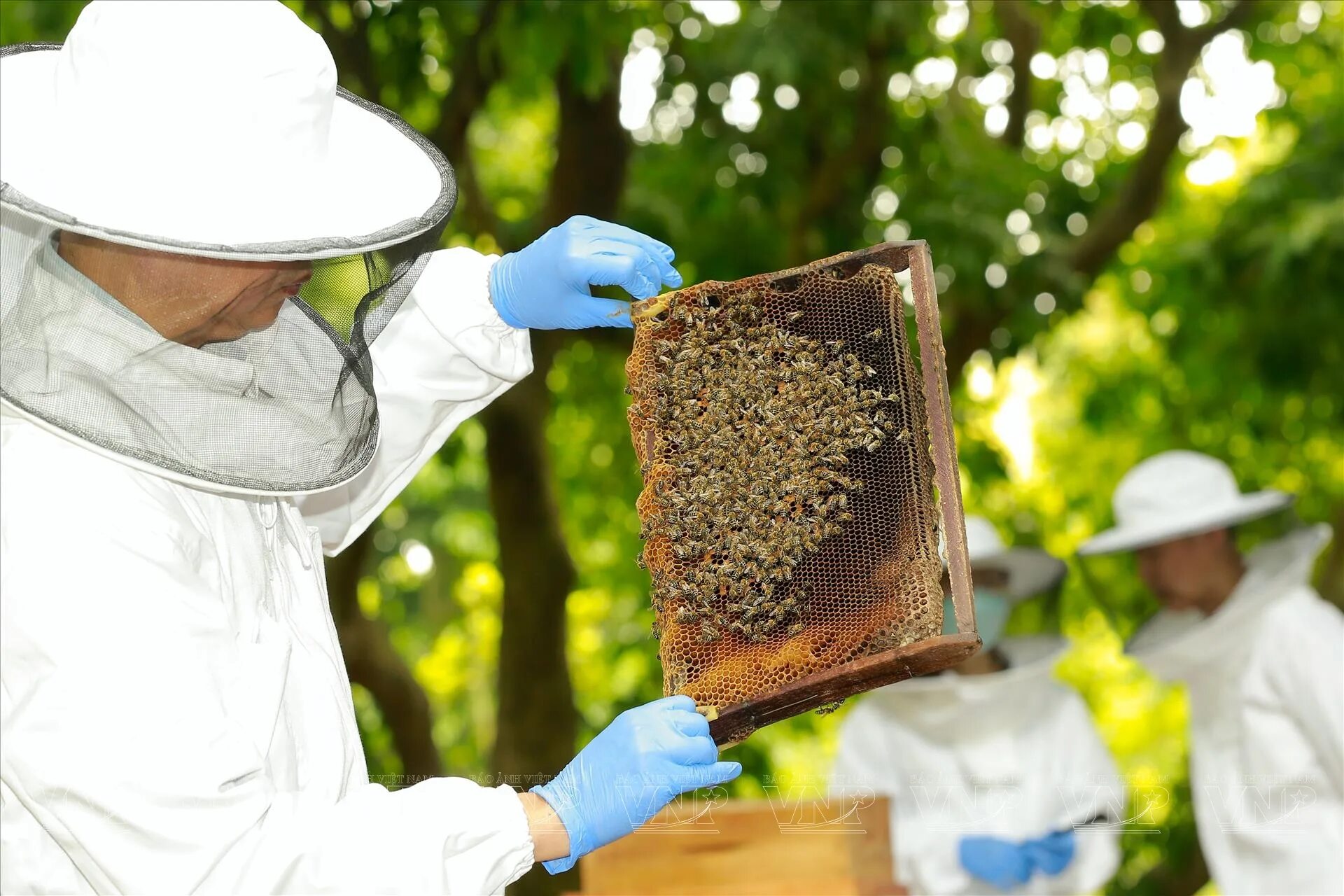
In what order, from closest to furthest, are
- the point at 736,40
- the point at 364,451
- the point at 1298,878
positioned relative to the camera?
the point at 364,451 < the point at 1298,878 < the point at 736,40

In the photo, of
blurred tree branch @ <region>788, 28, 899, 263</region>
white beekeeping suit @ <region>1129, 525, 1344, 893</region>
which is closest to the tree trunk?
blurred tree branch @ <region>788, 28, 899, 263</region>

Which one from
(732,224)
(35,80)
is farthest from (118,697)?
(732,224)

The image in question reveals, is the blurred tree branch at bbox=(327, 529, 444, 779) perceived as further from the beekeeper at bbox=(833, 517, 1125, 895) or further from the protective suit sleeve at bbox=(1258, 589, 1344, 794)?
the protective suit sleeve at bbox=(1258, 589, 1344, 794)

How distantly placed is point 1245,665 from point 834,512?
301 cm

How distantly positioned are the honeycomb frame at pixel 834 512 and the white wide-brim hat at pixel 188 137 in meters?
0.72

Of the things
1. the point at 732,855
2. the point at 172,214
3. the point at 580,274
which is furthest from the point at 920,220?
the point at 172,214

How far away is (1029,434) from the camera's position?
14.7 meters

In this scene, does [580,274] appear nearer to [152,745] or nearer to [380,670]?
[152,745]

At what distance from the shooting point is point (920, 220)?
553 cm

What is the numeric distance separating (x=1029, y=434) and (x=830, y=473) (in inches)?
509

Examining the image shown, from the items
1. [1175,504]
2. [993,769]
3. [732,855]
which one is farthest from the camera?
[993,769]

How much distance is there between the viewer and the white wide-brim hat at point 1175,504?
503 centimetres

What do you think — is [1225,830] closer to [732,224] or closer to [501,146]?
[732,224]

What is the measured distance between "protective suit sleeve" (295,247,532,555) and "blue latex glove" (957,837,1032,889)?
325cm
